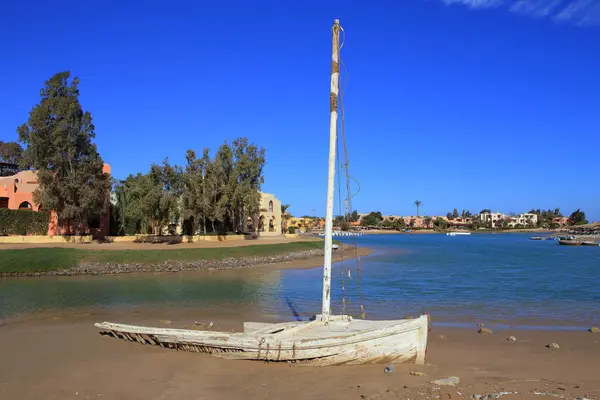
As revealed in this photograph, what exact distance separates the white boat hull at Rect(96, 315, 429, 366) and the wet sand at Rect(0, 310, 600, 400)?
0.20 metres

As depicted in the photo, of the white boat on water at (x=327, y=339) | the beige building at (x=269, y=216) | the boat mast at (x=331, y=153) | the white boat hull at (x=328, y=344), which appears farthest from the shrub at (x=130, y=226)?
the boat mast at (x=331, y=153)

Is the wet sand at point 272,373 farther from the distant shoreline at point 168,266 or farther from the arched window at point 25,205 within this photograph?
the arched window at point 25,205

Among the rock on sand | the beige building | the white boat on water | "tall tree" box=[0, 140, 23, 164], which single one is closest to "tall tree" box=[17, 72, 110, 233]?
the beige building

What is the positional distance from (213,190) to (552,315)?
39241 millimetres

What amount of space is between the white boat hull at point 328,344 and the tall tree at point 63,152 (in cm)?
3856

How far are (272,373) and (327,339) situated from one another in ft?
4.48

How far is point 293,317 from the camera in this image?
1714 centimetres

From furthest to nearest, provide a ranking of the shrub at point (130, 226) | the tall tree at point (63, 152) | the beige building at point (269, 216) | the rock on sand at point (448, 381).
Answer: the beige building at point (269, 216)
the shrub at point (130, 226)
the tall tree at point (63, 152)
the rock on sand at point (448, 381)

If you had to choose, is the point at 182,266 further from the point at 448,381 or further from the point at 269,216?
the point at 269,216

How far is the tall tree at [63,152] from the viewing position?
4322cm

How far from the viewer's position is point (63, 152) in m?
44.6

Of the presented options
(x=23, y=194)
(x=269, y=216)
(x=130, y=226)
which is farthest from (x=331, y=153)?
(x=269, y=216)

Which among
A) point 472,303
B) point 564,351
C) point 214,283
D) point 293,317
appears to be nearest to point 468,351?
point 564,351

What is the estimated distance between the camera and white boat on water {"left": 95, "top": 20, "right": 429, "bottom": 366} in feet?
32.1
